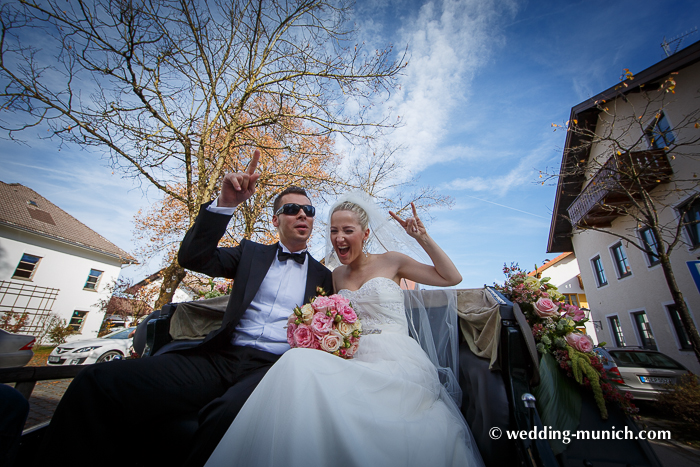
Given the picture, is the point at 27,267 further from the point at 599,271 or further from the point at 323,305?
the point at 599,271

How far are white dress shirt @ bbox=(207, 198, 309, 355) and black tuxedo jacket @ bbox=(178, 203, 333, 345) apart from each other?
0.20 feet

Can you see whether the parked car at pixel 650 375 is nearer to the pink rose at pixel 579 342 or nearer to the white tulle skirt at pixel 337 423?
the pink rose at pixel 579 342

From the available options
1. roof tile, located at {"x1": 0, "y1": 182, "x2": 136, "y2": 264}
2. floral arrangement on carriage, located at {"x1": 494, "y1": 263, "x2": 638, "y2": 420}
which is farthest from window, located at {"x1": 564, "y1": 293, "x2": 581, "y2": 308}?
roof tile, located at {"x1": 0, "y1": 182, "x2": 136, "y2": 264}

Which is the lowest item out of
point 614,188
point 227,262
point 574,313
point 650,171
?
point 574,313

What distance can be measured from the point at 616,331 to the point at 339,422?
1746cm

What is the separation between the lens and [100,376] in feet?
4.81

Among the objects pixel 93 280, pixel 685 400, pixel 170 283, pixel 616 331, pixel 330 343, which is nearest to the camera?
pixel 330 343

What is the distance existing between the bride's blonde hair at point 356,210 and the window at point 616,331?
51.7 feet

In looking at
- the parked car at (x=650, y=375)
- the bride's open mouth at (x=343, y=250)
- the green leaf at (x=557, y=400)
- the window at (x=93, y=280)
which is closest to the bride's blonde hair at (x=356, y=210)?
the bride's open mouth at (x=343, y=250)

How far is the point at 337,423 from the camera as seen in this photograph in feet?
3.87

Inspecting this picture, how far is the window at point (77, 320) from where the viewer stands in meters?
17.9

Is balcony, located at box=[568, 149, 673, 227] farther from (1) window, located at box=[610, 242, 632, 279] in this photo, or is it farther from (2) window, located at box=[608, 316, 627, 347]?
(2) window, located at box=[608, 316, 627, 347]

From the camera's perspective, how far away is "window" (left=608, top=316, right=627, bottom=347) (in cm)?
1271

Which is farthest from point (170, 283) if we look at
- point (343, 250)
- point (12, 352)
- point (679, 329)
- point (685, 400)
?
point (679, 329)
